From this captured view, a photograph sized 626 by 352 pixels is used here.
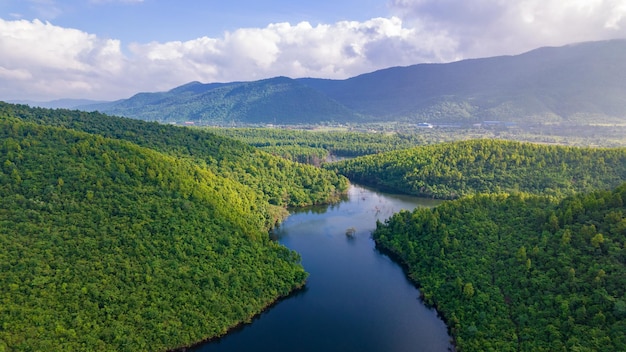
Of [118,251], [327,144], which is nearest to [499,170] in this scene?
[118,251]

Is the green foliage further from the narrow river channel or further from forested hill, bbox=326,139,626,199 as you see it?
the narrow river channel

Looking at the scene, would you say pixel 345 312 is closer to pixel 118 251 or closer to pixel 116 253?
pixel 118 251

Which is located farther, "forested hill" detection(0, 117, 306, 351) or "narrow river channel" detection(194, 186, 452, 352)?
"narrow river channel" detection(194, 186, 452, 352)

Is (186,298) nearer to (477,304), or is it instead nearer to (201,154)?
(477,304)

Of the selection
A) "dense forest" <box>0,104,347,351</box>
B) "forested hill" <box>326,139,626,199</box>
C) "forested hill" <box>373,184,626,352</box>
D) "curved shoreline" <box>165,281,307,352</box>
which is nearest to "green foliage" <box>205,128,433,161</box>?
"forested hill" <box>326,139,626,199</box>

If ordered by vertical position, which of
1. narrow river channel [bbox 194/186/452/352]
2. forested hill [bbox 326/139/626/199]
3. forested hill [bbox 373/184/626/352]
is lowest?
narrow river channel [bbox 194/186/452/352]
